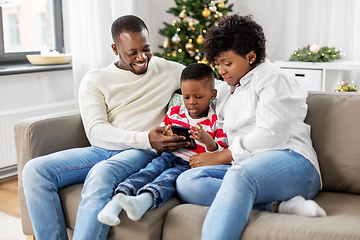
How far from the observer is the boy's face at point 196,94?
1661mm

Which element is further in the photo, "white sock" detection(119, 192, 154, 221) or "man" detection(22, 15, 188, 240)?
"man" detection(22, 15, 188, 240)

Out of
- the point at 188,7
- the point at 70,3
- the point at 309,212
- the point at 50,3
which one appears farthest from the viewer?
the point at 188,7

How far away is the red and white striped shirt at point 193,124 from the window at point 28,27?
188cm

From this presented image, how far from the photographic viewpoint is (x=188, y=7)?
364 centimetres

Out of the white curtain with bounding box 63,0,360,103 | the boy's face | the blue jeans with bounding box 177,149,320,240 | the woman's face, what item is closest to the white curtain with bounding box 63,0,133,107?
the white curtain with bounding box 63,0,360,103

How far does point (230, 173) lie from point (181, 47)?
8.79 ft

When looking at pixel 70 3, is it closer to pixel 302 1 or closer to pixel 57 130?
pixel 57 130

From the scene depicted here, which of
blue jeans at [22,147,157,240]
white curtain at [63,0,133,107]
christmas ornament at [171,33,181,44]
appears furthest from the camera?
christmas ornament at [171,33,181,44]

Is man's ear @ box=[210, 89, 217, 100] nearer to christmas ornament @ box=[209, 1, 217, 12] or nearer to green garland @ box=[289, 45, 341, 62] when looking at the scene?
christmas ornament @ box=[209, 1, 217, 12]

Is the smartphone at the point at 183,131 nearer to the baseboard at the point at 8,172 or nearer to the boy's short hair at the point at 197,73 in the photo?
the boy's short hair at the point at 197,73

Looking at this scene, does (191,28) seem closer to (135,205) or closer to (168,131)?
(168,131)

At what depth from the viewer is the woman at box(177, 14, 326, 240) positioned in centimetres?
123

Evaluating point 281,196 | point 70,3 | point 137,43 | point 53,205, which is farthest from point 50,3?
point 281,196

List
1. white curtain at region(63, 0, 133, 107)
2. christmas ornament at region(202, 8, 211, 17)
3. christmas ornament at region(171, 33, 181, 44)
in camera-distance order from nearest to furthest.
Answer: white curtain at region(63, 0, 133, 107) < christmas ornament at region(202, 8, 211, 17) < christmas ornament at region(171, 33, 181, 44)
